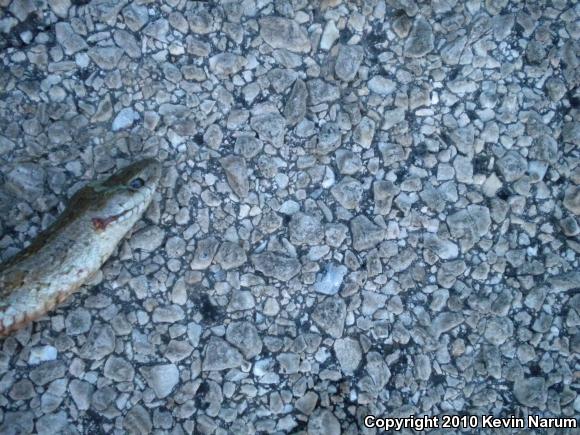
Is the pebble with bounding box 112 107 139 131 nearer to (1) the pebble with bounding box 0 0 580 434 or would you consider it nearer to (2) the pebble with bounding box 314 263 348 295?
(1) the pebble with bounding box 0 0 580 434

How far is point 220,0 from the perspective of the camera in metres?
3.46

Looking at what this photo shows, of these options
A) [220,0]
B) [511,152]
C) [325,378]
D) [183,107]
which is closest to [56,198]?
[183,107]

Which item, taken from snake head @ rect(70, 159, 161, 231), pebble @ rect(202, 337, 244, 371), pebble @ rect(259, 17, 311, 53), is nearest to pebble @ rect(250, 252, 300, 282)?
pebble @ rect(202, 337, 244, 371)

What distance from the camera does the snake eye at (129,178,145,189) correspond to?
314 centimetres

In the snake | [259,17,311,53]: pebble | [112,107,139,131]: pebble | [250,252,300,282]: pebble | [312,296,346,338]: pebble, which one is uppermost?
[259,17,311,53]: pebble

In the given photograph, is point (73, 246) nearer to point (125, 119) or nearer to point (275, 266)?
point (125, 119)

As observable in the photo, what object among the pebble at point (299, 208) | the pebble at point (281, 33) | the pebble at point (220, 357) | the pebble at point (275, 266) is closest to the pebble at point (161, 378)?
the pebble at point (299, 208)

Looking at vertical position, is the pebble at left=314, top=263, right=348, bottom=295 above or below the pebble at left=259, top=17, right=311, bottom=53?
below

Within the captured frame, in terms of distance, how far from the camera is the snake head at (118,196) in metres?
3.09

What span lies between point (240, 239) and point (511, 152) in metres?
1.27

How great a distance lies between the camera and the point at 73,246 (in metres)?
3.04

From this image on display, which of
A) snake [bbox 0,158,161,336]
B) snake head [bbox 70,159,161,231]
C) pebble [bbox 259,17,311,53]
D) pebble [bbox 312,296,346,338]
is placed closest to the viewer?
snake [bbox 0,158,161,336]

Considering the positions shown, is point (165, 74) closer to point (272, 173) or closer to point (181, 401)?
point (272, 173)

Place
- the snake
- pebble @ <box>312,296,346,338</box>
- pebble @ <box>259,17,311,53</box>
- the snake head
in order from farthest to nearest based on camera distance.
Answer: pebble @ <box>259,17,311,53</box>
pebble @ <box>312,296,346,338</box>
the snake head
the snake
